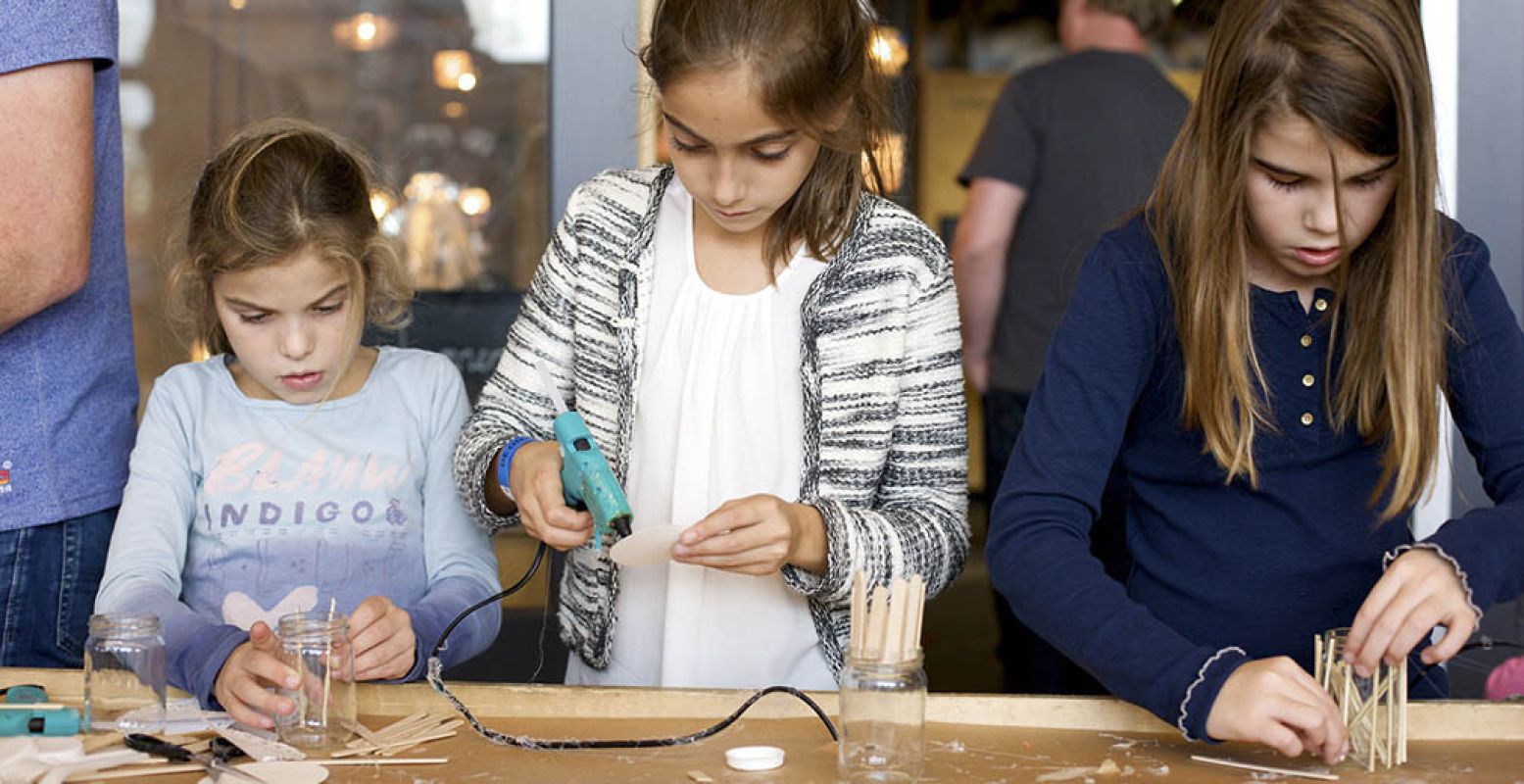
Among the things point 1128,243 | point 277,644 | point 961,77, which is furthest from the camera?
point 961,77

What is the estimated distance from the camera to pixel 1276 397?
5.57 feet

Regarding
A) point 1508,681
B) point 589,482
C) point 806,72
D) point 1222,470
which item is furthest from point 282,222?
point 1508,681

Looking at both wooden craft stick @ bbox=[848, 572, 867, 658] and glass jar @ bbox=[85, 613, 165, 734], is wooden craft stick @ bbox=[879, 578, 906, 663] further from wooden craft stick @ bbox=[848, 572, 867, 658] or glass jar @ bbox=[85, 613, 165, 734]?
glass jar @ bbox=[85, 613, 165, 734]

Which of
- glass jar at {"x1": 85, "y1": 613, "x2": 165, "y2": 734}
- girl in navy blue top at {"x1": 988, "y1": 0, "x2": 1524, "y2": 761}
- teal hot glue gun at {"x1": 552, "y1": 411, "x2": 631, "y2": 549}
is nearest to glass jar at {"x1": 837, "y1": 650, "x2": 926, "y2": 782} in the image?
girl in navy blue top at {"x1": 988, "y1": 0, "x2": 1524, "y2": 761}

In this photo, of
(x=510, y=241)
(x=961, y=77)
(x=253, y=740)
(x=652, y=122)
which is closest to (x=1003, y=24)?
(x=961, y=77)

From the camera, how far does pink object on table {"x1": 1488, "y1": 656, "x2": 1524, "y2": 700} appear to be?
1.91 metres

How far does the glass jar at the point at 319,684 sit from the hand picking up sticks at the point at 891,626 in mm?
500

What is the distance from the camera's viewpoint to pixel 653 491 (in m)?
1.88

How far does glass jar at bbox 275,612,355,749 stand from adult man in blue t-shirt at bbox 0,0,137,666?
0.50m

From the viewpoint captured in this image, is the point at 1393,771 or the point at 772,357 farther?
the point at 772,357

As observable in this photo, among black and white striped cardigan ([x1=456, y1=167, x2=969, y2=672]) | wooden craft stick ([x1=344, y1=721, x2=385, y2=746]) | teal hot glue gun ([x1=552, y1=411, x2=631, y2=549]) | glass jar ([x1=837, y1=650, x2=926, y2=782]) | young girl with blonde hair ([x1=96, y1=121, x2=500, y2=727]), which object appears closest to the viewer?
glass jar ([x1=837, y1=650, x2=926, y2=782])

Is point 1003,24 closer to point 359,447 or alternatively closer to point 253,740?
point 359,447

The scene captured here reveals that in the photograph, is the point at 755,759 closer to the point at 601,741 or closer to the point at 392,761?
the point at 601,741

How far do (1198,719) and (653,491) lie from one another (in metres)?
0.73
